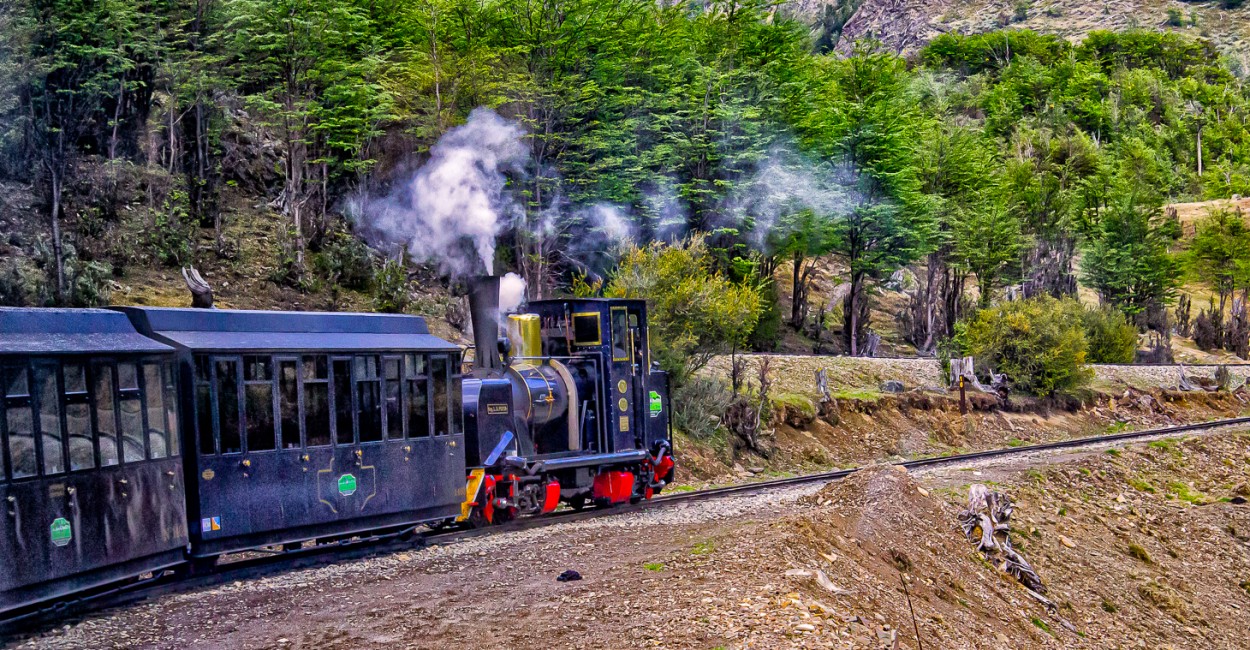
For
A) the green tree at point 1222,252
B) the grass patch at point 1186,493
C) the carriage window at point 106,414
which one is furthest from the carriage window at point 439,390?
the green tree at point 1222,252

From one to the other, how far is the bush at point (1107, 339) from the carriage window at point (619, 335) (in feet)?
117

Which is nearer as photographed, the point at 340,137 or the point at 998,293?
the point at 340,137

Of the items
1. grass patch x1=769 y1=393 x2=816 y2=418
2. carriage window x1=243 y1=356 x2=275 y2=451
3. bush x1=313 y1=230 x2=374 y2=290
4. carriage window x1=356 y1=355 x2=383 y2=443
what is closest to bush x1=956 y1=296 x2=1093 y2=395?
grass patch x1=769 y1=393 x2=816 y2=418

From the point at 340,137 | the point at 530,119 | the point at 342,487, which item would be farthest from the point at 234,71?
the point at 342,487

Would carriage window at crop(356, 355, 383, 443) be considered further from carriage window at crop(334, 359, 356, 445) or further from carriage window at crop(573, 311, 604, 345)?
carriage window at crop(573, 311, 604, 345)

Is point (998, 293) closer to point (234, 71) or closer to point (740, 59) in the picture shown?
point (740, 59)

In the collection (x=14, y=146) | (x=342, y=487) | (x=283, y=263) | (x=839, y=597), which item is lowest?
(x=839, y=597)

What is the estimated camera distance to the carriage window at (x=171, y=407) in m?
11.3

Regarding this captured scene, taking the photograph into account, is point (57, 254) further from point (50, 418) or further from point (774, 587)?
point (774, 587)

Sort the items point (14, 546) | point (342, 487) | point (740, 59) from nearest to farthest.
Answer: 1. point (14, 546)
2. point (342, 487)
3. point (740, 59)

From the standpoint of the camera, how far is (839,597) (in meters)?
11.3

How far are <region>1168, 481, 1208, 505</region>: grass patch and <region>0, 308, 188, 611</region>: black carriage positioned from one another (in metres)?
23.2

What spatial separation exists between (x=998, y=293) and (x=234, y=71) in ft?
154

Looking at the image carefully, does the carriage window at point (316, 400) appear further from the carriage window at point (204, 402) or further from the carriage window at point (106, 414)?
the carriage window at point (106, 414)
